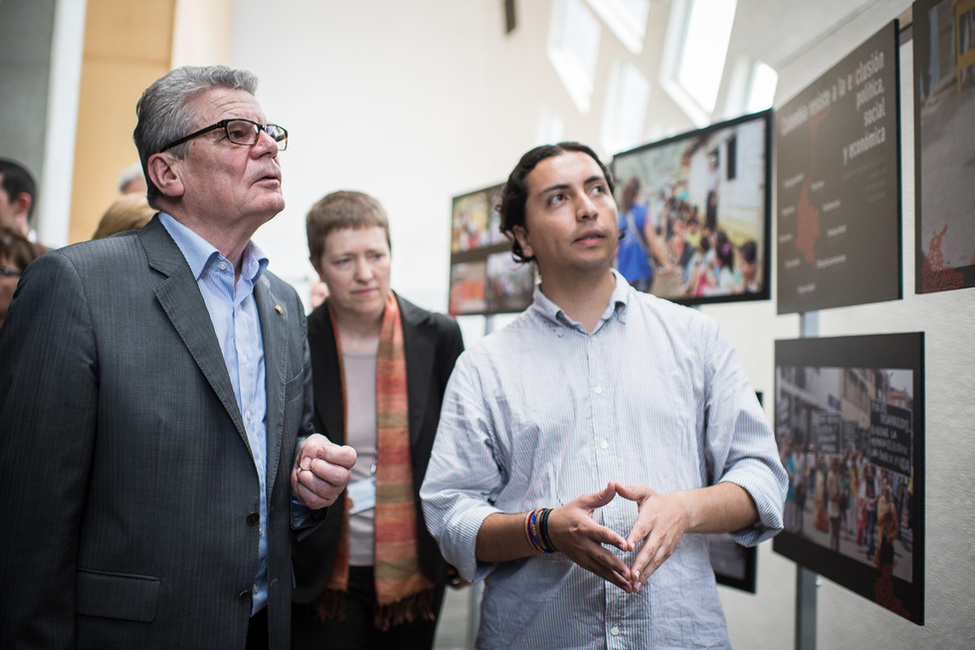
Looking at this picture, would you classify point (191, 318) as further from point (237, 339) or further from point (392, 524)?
point (392, 524)

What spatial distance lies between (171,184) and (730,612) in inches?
96.7

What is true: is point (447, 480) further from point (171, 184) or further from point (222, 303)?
point (171, 184)

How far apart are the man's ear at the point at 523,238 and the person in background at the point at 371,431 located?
1.54 ft

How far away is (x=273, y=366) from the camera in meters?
1.33

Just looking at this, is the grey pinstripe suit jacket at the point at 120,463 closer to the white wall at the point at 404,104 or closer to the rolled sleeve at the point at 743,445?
the rolled sleeve at the point at 743,445

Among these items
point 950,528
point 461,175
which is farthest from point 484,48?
point 950,528

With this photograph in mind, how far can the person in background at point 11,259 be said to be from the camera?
217cm

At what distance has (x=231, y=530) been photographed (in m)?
1.15

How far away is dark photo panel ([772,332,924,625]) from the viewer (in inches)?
52.6

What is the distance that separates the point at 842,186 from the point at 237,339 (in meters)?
1.40

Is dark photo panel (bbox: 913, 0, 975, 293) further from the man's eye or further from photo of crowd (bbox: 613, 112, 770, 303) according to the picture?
the man's eye

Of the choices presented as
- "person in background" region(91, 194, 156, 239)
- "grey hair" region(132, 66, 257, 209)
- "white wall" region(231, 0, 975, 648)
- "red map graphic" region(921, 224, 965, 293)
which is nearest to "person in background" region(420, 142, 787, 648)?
"red map graphic" region(921, 224, 965, 293)

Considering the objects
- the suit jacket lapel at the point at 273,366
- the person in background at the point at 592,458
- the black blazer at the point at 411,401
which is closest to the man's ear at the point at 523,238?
the person in background at the point at 592,458

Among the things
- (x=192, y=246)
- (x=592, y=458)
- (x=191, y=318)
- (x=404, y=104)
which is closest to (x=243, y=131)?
(x=192, y=246)
